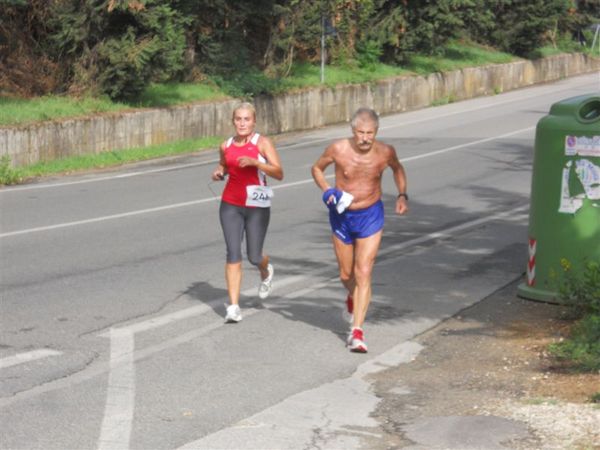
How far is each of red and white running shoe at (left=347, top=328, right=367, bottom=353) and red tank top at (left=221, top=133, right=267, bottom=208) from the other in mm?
1581

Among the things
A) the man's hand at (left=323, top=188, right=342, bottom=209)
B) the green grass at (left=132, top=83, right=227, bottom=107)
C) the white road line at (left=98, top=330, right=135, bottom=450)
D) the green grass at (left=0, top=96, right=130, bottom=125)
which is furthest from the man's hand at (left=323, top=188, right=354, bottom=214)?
the green grass at (left=132, top=83, right=227, bottom=107)

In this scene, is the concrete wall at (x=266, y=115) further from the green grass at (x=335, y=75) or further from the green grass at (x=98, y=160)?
the green grass at (x=335, y=75)

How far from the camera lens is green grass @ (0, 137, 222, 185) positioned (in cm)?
2092

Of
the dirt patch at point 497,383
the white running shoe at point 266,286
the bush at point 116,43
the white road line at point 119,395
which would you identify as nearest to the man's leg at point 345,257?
the dirt patch at point 497,383

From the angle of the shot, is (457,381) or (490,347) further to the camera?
(490,347)

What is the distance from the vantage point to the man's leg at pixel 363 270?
29.9ft

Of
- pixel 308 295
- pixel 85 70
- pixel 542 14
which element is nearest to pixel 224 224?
pixel 308 295

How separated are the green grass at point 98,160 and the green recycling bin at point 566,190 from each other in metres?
11.7

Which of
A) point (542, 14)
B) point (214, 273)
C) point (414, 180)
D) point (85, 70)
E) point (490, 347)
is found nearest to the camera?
point (490, 347)

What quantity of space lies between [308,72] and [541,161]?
2651 centimetres

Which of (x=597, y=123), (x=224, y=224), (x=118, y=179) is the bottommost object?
(x=118, y=179)

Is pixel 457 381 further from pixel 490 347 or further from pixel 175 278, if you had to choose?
pixel 175 278

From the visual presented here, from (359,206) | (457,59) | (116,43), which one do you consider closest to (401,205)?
(359,206)

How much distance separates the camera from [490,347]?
9289 mm
